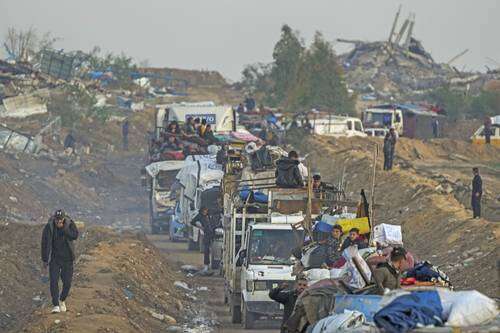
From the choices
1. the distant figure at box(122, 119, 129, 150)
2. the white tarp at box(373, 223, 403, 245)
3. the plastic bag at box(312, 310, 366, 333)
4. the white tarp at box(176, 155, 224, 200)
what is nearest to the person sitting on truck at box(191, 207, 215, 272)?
the white tarp at box(176, 155, 224, 200)

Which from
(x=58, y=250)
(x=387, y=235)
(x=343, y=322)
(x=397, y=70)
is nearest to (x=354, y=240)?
(x=387, y=235)

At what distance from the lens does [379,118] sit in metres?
72.8

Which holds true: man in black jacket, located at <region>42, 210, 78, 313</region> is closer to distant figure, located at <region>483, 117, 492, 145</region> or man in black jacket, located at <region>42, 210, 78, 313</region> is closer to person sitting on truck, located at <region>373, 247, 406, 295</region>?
person sitting on truck, located at <region>373, 247, 406, 295</region>

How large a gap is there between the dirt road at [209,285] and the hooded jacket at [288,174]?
2475 millimetres

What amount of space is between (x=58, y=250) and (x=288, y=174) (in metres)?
7.12

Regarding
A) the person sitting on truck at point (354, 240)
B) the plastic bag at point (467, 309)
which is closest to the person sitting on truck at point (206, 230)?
the person sitting on truck at point (354, 240)

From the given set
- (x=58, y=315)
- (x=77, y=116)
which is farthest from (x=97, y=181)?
(x=58, y=315)

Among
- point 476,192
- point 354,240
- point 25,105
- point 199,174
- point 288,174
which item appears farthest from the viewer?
point 25,105

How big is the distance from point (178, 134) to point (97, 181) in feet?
57.9

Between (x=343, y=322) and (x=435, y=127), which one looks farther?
(x=435, y=127)

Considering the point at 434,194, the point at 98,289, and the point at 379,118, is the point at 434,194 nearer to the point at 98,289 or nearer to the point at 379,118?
the point at 98,289

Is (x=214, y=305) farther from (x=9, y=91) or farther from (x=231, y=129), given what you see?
(x=9, y=91)

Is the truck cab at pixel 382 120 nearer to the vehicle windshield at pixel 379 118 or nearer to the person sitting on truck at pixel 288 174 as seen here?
the vehicle windshield at pixel 379 118

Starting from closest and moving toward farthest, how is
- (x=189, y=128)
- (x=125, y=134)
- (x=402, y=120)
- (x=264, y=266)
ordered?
(x=264, y=266)
(x=189, y=128)
(x=402, y=120)
(x=125, y=134)
